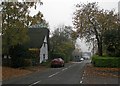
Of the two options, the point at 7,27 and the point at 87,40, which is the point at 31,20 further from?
the point at 87,40

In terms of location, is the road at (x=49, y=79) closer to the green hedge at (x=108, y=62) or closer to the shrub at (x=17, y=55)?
the shrub at (x=17, y=55)

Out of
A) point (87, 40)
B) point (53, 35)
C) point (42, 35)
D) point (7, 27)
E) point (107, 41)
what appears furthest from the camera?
point (53, 35)

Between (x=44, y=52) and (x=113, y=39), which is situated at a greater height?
(x=113, y=39)

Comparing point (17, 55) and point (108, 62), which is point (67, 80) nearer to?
point (17, 55)

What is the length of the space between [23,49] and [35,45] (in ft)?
65.3

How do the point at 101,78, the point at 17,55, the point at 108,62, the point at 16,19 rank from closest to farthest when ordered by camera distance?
the point at 101,78 → the point at 16,19 → the point at 17,55 → the point at 108,62

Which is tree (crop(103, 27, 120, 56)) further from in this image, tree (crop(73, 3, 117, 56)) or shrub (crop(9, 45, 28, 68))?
shrub (crop(9, 45, 28, 68))

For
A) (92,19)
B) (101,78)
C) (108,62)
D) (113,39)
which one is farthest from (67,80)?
(92,19)

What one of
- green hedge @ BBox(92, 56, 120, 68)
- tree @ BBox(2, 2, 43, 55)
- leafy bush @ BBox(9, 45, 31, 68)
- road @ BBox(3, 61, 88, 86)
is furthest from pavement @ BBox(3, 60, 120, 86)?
green hedge @ BBox(92, 56, 120, 68)

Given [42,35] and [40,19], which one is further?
[42,35]

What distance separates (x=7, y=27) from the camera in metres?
34.8

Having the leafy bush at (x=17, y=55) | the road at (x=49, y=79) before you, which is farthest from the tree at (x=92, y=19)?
the road at (x=49, y=79)

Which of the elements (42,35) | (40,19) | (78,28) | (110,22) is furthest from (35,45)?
(40,19)

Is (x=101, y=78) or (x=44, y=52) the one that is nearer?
(x=101, y=78)
